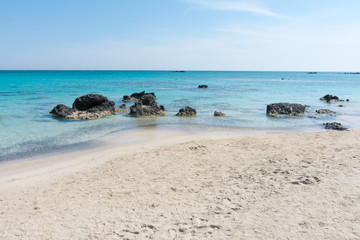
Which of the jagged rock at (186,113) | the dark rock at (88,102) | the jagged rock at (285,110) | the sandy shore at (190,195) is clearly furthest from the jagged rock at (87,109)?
the jagged rock at (285,110)

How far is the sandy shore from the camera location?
539 cm

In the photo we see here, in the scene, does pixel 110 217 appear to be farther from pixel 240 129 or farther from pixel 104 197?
pixel 240 129

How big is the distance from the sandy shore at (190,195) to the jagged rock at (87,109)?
1018 cm

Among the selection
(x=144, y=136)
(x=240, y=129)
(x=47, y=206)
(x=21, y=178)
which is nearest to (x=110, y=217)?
(x=47, y=206)

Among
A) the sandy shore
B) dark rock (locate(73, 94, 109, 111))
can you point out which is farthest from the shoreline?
dark rock (locate(73, 94, 109, 111))

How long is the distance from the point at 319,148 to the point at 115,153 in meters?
8.81

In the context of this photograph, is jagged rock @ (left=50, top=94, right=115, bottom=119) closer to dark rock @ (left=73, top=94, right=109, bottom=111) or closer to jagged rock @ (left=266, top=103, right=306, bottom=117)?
dark rock @ (left=73, top=94, right=109, bottom=111)

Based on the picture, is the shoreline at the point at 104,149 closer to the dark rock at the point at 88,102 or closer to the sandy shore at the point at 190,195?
the sandy shore at the point at 190,195

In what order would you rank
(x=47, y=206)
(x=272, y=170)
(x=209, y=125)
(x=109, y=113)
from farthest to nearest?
(x=109, y=113) → (x=209, y=125) → (x=272, y=170) → (x=47, y=206)

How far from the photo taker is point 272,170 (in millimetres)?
8641

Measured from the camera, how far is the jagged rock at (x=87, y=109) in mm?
20422

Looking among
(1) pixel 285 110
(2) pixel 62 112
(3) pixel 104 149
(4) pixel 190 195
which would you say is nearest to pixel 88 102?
(2) pixel 62 112

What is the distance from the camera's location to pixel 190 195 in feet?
23.0

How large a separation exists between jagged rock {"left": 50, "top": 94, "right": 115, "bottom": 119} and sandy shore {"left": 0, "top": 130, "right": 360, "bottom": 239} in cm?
1018
